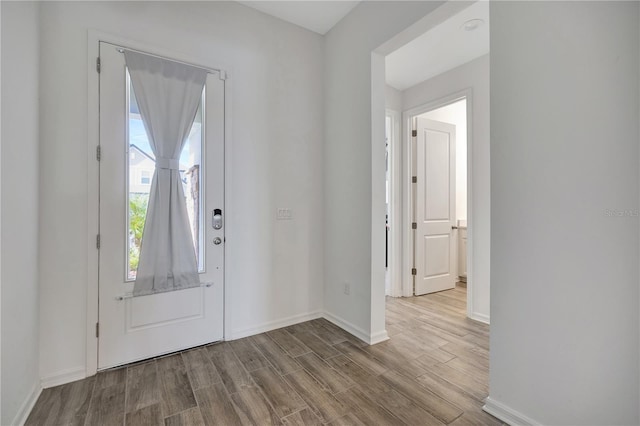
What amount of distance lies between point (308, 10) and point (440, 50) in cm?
140

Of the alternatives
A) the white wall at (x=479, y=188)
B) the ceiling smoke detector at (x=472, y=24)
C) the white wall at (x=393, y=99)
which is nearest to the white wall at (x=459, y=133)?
the white wall at (x=393, y=99)

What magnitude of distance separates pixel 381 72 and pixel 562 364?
2.36m

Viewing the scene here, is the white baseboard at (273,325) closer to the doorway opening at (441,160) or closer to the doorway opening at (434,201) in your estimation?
the doorway opening at (441,160)

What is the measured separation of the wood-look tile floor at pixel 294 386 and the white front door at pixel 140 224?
199 millimetres

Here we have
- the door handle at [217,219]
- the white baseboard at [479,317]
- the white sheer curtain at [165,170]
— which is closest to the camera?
the white sheer curtain at [165,170]

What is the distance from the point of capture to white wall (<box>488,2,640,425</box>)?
3.80ft

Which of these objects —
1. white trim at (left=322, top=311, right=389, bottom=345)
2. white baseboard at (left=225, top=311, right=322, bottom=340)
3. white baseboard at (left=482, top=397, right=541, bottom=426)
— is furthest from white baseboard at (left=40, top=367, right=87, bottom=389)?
white baseboard at (left=482, top=397, right=541, bottom=426)

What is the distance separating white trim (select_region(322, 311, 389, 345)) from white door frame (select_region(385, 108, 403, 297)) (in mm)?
1213

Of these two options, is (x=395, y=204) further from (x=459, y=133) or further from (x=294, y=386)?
(x=294, y=386)

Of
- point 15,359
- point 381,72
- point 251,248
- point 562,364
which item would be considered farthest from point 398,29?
point 15,359

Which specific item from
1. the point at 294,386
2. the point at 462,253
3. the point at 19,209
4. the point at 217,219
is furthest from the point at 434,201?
the point at 19,209

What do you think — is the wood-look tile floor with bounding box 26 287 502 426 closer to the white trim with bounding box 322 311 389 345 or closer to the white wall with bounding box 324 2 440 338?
the white trim with bounding box 322 311 389 345

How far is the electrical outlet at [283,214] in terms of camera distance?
274cm

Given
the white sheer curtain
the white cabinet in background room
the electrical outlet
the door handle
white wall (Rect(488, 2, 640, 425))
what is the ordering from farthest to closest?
the white cabinet in background room, the electrical outlet, the door handle, the white sheer curtain, white wall (Rect(488, 2, 640, 425))
